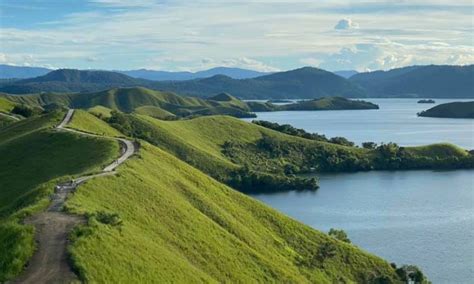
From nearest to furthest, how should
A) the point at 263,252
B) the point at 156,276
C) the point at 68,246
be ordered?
the point at 68,246
the point at 156,276
the point at 263,252

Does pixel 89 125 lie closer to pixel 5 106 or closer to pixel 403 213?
pixel 403 213

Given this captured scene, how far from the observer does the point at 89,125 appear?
10288 cm

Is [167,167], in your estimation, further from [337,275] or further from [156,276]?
[156,276]

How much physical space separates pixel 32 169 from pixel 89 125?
3666cm

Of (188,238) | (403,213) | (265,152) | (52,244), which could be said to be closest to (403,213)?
(403,213)

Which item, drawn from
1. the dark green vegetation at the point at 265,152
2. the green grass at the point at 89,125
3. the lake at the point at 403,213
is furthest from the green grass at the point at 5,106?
the lake at the point at 403,213

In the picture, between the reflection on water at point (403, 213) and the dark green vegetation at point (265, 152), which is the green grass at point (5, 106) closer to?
the dark green vegetation at point (265, 152)

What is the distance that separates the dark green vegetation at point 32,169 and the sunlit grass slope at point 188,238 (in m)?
2.83

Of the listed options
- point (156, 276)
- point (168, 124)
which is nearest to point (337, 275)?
point (156, 276)

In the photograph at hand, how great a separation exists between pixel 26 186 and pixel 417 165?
396 ft

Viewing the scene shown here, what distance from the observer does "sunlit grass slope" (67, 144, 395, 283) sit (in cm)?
3388

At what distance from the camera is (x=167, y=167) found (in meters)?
65.8

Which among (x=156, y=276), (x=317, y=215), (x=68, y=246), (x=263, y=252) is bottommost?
(x=317, y=215)

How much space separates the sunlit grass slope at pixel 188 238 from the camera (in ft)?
111
